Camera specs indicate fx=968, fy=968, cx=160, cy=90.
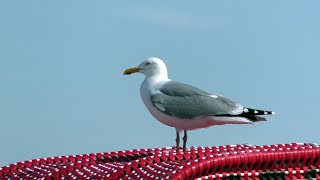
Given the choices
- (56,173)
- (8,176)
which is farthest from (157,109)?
(8,176)

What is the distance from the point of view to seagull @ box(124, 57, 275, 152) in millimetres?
15352

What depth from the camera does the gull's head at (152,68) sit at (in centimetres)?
1592

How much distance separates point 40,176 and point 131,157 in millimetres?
1798

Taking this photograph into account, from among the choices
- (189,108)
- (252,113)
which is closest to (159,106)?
(189,108)

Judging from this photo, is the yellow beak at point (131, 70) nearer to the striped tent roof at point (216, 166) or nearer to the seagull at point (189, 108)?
the seagull at point (189, 108)

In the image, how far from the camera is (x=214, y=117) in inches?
604

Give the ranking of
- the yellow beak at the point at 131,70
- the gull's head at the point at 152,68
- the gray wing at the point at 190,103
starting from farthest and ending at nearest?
the yellow beak at the point at 131,70 → the gull's head at the point at 152,68 → the gray wing at the point at 190,103

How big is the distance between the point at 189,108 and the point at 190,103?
0.28ft

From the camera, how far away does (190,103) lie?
1538 centimetres

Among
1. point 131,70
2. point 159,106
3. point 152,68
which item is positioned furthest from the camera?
point 131,70

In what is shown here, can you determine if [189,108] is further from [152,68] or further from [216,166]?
[216,166]

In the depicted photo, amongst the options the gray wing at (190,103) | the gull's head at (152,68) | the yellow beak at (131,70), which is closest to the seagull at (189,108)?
the gray wing at (190,103)

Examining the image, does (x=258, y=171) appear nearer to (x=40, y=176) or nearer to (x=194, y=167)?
(x=194, y=167)

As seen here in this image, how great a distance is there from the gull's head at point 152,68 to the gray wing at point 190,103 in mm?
404
